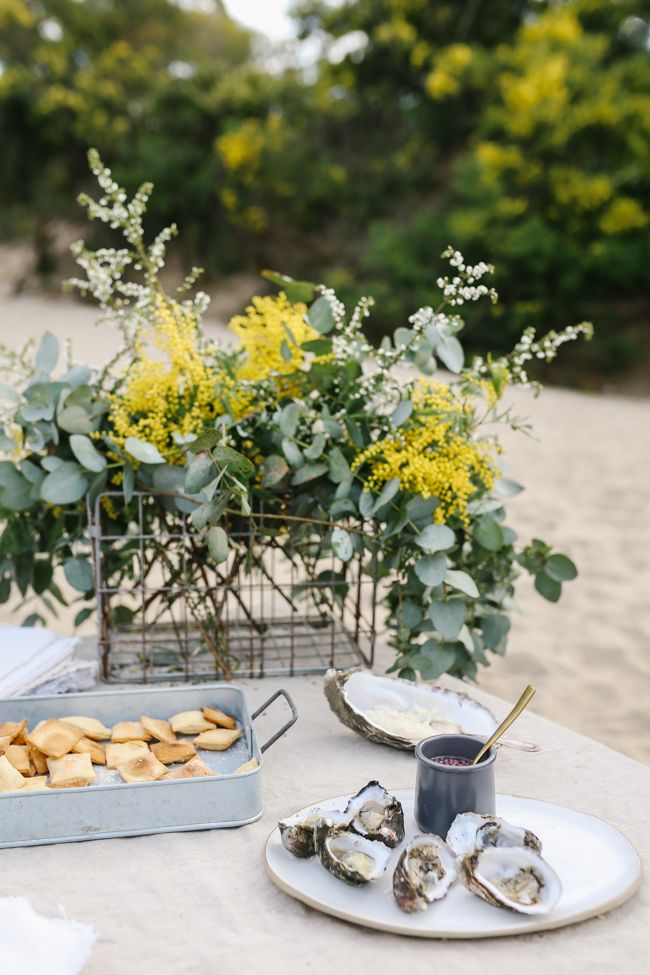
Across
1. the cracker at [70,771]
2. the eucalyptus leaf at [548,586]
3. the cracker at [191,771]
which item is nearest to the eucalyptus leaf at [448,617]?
the eucalyptus leaf at [548,586]

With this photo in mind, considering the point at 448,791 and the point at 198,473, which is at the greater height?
the point at 198,473

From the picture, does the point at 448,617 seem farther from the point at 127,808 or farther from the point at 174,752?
the point at 127,808

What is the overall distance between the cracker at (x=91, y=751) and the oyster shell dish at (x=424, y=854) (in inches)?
11.9

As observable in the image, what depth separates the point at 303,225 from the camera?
1051 cm

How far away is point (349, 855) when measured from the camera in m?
0.95

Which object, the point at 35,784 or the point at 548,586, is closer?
the point at 35,784

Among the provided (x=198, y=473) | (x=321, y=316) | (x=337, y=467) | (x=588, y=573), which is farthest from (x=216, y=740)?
(x=588, y=573)

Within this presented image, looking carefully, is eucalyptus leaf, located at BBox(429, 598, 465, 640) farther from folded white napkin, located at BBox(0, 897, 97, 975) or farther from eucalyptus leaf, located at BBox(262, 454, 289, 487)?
folded white napkin, located at BBox(0, 897, 97, 975)

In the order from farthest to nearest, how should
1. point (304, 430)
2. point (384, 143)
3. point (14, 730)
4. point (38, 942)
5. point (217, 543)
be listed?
point (384, 143)
point (304, 430)
point (217, 543)
point (14, 730)
point (38, 942)

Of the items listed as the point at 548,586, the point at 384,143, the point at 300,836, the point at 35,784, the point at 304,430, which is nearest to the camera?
the point at 300,836

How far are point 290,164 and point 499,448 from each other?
9090mm

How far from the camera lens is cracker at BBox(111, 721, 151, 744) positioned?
1.23 meters

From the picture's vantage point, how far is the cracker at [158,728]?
4.04 feet

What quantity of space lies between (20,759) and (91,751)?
9cm
